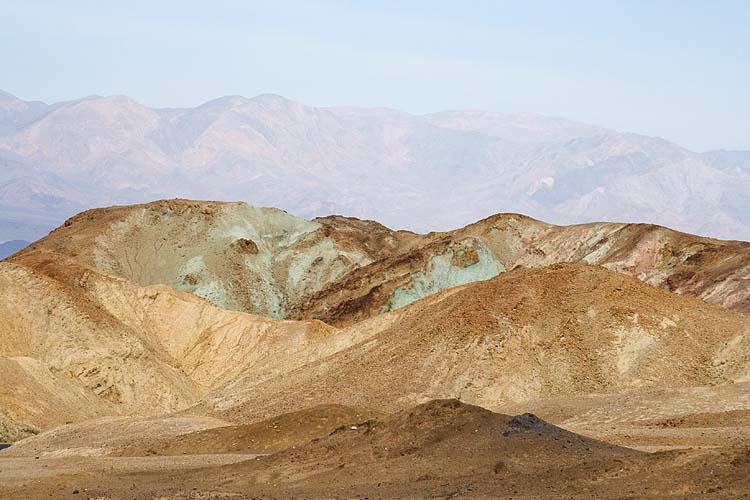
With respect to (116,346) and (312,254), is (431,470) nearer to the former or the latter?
(116,346)

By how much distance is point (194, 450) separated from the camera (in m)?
47.2

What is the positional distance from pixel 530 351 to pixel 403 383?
20.5ft

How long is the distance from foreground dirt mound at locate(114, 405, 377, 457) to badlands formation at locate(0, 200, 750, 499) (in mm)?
108

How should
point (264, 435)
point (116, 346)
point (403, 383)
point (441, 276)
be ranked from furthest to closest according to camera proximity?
point (441, 276) < point (116, 346) < point (403, 383) < point (264, 435)

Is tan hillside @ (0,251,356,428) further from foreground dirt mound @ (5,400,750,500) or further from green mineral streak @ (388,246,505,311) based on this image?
green mineral streak @ (388,246,505,311)

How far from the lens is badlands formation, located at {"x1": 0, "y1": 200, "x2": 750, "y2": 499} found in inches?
1350

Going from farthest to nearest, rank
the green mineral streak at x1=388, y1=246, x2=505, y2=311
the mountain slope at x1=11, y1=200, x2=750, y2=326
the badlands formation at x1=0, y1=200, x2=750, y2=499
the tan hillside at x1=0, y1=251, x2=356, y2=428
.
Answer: the mountain slope at x1=11, y1=200, x2=750, y2=326 < the green mineral streak at x1=388, y1=246, x2=505, y2=311 < the tan hillside at x1=0, y1=251, x2=356, y2=428 < the badlands formation at x1=0, y1=200, x2=750, y2=499

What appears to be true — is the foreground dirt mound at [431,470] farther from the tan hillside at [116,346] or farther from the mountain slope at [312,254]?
the mountain slope at [312,254]

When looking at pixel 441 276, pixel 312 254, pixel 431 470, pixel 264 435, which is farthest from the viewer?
pixel 312 254

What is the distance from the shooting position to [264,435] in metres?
47.2

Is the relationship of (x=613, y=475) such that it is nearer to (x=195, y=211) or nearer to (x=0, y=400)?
(x=0, y=400)

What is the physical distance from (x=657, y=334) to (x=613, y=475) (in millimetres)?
27003

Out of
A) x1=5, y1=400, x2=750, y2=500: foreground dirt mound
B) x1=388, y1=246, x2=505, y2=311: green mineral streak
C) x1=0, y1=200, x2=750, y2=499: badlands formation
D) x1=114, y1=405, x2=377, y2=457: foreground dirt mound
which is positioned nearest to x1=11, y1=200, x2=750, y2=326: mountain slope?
x1=388, y1=246, x2=505, y2=311: green mineral streak

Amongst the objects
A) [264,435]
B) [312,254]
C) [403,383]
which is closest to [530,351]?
[403,383]
